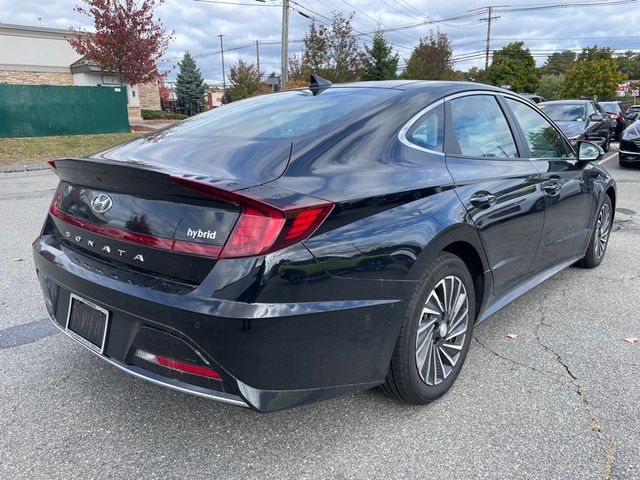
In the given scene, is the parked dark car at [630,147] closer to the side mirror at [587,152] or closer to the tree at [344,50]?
the side mirror at [587,152]

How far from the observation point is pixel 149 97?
37.5m

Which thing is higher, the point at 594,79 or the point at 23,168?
the point at 594,79

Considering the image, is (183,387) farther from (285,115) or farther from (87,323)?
(285,115)

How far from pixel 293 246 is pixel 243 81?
40666mm

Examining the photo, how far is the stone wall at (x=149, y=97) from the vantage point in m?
36.7

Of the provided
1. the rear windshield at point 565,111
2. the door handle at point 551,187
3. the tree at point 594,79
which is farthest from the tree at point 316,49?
the door handle at point 551,187

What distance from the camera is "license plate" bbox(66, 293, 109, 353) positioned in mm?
2275

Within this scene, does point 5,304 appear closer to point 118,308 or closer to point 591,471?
point 118,308

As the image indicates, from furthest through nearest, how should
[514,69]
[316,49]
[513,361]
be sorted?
[514,69] < [316,49] < [513,361]

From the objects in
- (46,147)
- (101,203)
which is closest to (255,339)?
(101,203)

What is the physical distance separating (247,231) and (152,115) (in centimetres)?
3592

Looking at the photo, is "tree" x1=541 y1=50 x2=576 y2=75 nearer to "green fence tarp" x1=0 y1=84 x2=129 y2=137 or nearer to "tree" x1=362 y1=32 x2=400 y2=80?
"tree" x1=362 y1=32 x2=400 y2=80

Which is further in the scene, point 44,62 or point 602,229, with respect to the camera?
point 44,62

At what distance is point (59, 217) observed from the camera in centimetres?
266
